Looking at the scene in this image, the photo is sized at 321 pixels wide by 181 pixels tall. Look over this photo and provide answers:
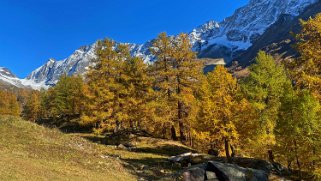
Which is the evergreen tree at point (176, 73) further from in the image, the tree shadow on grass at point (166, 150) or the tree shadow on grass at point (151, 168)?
the tree shadow on grass at point (151, 168)

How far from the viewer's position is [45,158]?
26.7 metres

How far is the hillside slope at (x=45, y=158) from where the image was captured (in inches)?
877

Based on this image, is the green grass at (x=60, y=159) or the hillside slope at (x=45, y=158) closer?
the hillside slope at (x=45, y=158)

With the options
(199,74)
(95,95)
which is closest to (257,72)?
(199,74)

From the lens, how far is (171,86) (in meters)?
45.5

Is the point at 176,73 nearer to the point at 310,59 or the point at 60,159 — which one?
the point at 310,59

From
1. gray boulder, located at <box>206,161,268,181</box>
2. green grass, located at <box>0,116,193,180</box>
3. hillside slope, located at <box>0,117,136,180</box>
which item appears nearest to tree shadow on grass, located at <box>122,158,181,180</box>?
green grass, located at <box>0,116,193,180</box>


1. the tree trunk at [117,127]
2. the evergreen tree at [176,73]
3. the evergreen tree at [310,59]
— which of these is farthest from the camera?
the tree trunk at [117,127]

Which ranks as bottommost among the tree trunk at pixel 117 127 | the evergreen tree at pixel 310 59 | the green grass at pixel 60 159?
the green grass at pixel 60 159

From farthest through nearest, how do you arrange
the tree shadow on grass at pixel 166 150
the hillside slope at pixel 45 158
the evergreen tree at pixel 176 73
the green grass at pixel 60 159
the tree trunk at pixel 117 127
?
the tree trunk at pixel 117 127, the evergreen tree at pixel 176 73, the tree shadow on grass at pixel 166 150, the green grass at pixel 60 159, the hillside slope at pixel 45 158

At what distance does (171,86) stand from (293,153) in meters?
18.8

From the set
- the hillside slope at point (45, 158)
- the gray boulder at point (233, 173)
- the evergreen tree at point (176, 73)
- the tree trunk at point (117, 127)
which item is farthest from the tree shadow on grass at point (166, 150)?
the gray boulder at point (233, 173)

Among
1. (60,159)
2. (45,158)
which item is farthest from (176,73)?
(45,158)

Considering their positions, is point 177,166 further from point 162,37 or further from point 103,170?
point 162,37
